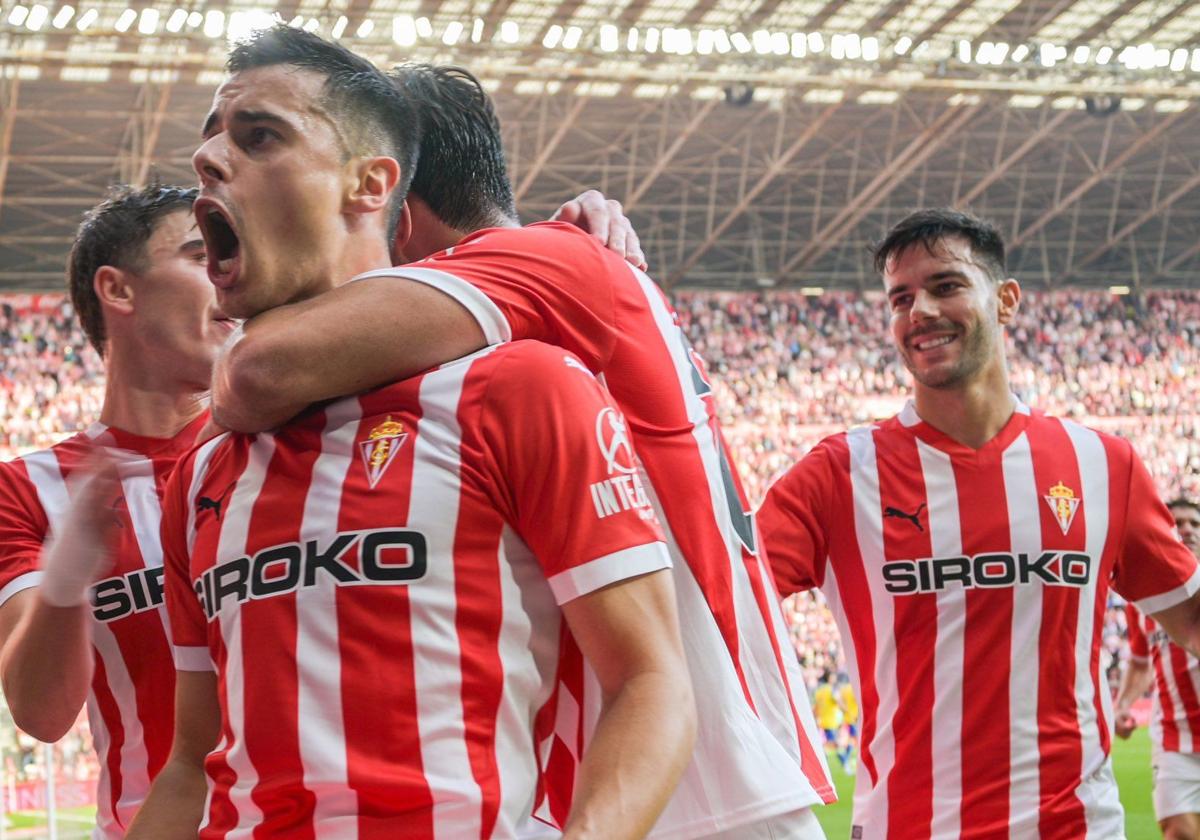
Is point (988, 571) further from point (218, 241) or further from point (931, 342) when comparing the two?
point (218, 241)

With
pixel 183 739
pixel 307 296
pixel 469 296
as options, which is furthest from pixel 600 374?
pixel 183 739

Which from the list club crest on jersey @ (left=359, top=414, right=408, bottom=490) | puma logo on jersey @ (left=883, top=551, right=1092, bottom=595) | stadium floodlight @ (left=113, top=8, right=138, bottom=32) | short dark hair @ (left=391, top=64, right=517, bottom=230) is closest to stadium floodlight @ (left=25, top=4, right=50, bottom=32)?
stadium floodlight @ (left=113, top=8, right=138, bottom=32)

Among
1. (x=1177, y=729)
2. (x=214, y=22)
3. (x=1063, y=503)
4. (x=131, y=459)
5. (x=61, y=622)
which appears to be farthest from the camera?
(x=214, y=22)

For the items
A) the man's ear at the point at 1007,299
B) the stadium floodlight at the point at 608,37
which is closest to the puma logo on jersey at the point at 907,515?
the man's ear at the point at 1007,299

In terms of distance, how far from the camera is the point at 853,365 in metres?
28.8

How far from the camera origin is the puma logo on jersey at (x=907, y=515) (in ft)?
13.6

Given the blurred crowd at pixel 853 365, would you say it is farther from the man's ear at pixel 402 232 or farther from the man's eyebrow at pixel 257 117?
the man's eyebrow at pixel 257 117

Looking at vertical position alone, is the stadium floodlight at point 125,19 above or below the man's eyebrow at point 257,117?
above

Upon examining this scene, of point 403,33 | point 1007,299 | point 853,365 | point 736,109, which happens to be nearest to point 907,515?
point 1007,299

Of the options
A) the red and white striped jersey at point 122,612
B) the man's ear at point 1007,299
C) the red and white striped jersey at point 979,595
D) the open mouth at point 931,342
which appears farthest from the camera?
the man's ear at point 1007,299

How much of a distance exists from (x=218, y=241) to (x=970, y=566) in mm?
2617

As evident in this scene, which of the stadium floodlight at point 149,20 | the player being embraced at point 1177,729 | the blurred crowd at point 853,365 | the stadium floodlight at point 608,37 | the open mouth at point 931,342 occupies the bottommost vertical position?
the player being embraced at point 1177,729

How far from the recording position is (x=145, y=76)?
826 inches

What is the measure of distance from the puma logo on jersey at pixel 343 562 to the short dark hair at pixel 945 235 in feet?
9.47
